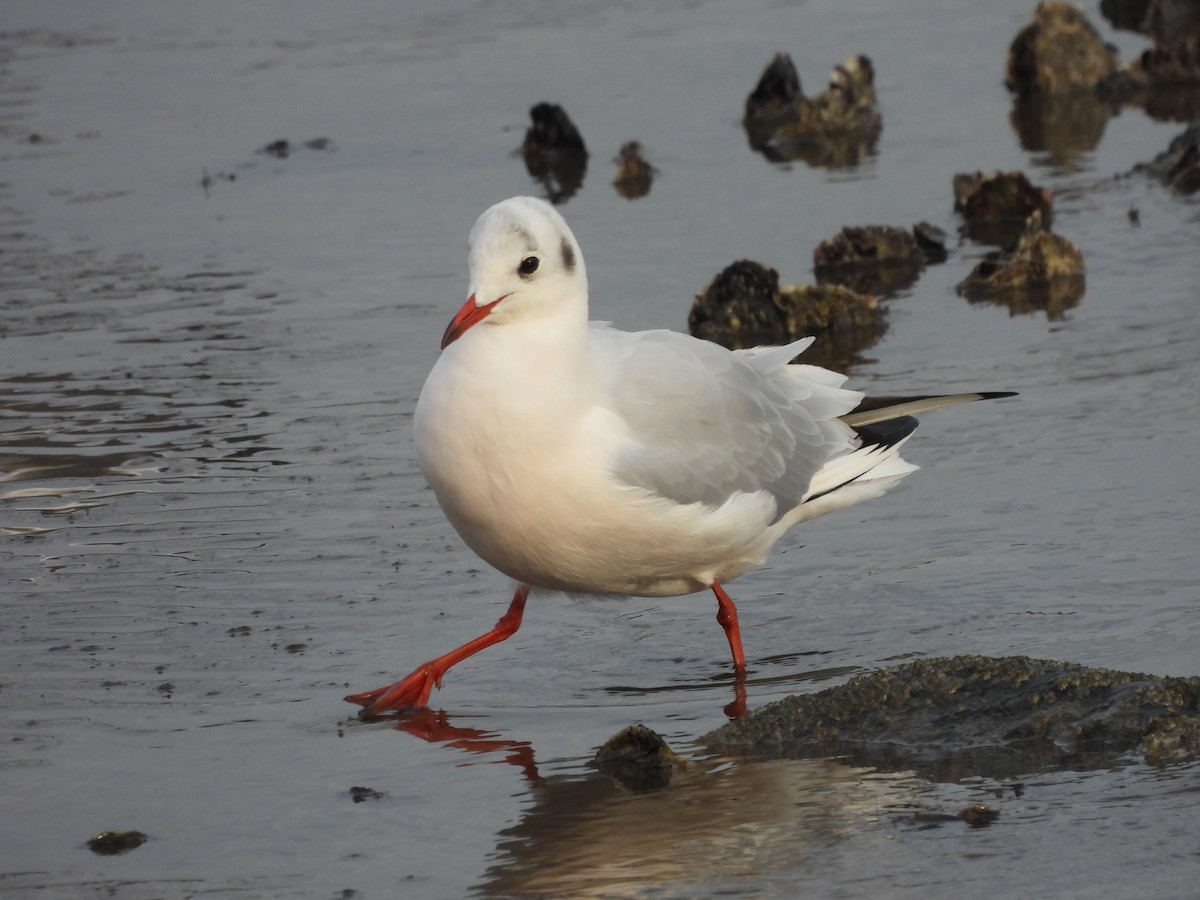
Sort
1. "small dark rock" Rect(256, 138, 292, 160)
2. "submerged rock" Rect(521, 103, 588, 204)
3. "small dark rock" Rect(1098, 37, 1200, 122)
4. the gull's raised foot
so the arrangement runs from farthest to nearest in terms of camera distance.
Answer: "small dark rock" Rect(1098, 37, 1200, 122) → "small dark rock" Rect(256, 138, 292, 160) → "submerged rock" Rect(521, 103, 588, 204) → the gull's raised foot

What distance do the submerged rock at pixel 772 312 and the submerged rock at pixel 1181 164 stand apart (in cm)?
302

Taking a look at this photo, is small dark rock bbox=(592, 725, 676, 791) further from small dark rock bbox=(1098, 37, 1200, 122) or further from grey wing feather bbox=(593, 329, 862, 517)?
small dark rock bbox=(1098, 37, 1200, 122)

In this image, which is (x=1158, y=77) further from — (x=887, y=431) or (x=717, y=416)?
(x=717, y=416)

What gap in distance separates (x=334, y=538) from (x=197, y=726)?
1743mm

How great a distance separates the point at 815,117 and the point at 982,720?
9833 mm

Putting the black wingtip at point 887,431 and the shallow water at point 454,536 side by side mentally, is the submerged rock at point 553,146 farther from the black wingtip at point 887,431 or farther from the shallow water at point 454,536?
the black wingtip at point 887,431

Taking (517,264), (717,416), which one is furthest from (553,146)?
(517,264)

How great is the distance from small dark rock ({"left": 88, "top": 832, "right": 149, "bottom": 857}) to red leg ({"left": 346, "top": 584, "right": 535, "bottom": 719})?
109 cm

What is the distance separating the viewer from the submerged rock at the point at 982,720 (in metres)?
5.31

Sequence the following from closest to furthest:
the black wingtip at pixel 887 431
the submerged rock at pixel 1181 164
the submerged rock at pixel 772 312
→ the black wingtip at pixel 887 431 < the submerged rock at pixel 772 312 < the submerged rock at pixel 1181 164

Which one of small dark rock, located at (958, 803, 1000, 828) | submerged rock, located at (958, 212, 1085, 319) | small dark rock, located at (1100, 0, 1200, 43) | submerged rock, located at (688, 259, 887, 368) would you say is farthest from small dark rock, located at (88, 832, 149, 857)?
small dark rock, located at (1100, 0, 1200, 43)

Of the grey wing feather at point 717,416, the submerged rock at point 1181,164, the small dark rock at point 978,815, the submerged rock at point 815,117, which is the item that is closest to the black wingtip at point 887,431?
the grey wing feather at point 717,416

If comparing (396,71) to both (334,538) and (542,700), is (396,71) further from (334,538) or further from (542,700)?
(542,700)

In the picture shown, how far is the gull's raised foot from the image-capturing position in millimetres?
6109
